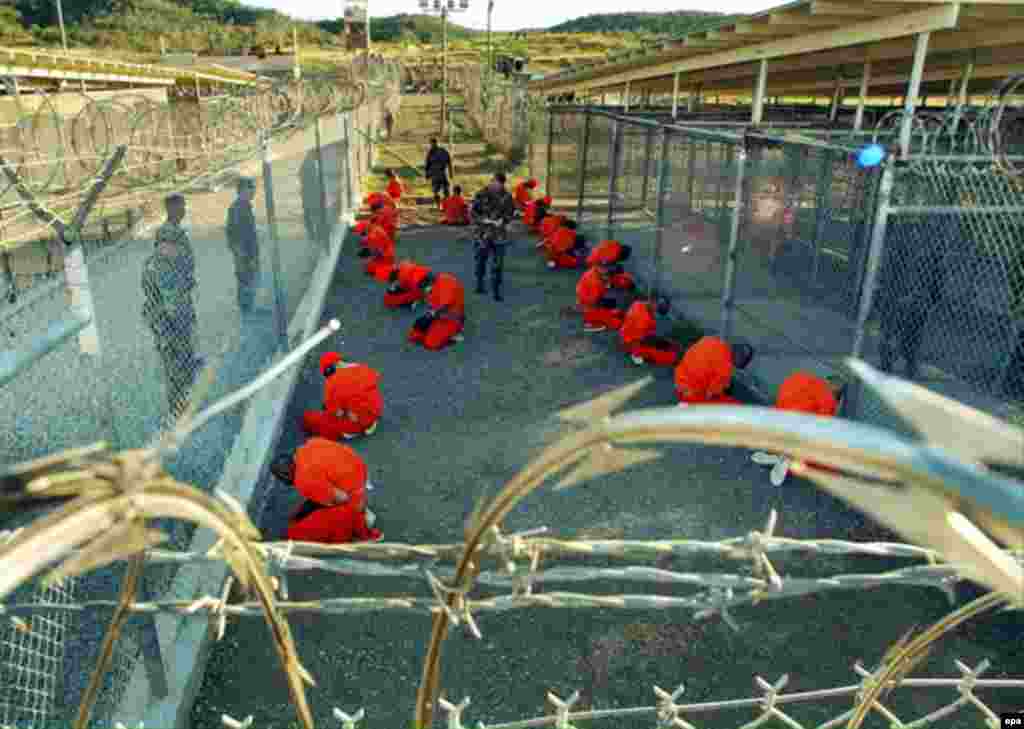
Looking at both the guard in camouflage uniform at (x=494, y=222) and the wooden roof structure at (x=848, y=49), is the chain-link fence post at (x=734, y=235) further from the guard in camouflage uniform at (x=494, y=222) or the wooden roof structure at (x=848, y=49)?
the guard in camouflage uniform at (x=494, y=222)

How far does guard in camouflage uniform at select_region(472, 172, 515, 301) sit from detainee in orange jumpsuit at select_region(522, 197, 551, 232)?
161 inches

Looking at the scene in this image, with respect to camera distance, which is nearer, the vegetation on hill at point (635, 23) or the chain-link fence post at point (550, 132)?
the chain-link fence post at point (550, 132)

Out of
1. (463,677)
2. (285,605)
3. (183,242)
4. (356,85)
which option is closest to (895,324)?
(463,677)

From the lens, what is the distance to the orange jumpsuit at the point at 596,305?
9.40 metres

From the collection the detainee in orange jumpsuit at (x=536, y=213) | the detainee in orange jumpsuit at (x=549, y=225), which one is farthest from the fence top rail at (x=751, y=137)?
the detainee in orange jumpsuit at (x=536, y=213)

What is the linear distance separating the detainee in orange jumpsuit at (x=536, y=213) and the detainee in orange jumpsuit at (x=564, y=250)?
212cm

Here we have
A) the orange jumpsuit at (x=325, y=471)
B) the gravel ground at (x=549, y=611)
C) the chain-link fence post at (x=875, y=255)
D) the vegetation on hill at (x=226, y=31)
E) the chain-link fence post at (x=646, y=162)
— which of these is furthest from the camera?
the vegetation on hill at (x=226, y=31)

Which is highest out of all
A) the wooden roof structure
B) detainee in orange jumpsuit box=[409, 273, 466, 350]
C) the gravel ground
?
the wooden roof structure

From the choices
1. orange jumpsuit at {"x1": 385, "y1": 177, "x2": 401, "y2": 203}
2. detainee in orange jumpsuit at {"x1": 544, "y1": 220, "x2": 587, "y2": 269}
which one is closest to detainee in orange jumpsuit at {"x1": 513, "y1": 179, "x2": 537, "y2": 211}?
orange jumpsuit at {"x1": 385, "y1": 177, "x2": 401, "y2": 203}

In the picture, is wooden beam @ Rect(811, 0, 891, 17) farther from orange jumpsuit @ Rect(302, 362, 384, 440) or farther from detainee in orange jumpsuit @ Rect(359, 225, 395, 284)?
detainee in orange jumpsuit @ Rect(359, 225, 395, 284)

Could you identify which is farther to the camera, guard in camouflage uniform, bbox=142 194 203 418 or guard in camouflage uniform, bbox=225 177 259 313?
guard in camouflage uniform, bbox=225 177 259 313

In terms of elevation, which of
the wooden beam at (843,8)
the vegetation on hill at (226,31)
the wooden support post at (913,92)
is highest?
the vegetation on hill at (226,31)

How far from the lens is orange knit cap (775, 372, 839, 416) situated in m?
5.48

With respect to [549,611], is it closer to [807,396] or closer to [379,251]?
[807,396]
